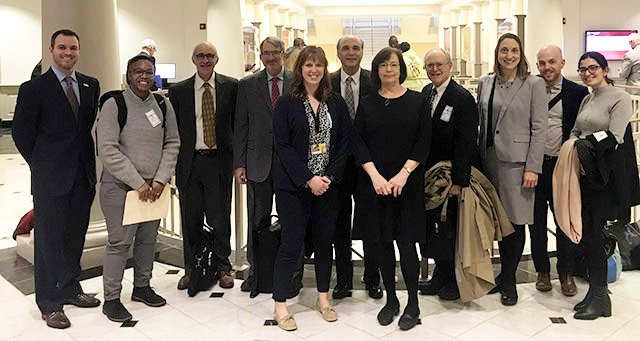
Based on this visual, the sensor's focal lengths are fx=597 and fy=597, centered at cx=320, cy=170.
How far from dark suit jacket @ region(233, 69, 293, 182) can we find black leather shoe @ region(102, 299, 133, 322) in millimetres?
1131

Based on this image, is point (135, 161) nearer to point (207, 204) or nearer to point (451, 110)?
point (207, 204)

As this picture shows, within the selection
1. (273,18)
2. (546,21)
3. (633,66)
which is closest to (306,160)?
(546,21)

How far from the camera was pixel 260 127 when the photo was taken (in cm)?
389

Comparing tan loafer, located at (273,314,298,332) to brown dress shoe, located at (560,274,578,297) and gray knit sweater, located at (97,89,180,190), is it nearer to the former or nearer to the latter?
gray knit sweater, located at (97,89,180,190)

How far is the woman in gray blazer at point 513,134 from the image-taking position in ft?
11.8

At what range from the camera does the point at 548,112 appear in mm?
3748

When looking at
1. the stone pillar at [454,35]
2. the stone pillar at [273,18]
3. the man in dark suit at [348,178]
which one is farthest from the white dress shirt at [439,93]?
the stone pillar at [454,35]

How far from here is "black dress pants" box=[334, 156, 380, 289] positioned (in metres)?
3.73

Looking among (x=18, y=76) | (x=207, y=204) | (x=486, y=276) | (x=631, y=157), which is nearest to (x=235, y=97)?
(x=207, y=204)

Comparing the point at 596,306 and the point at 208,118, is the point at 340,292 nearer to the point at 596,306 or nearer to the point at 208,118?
the point at 208,118

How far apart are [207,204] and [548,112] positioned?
231cm

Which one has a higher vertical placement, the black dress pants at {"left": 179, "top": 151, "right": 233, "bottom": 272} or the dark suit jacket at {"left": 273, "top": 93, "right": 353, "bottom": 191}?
the dark suit jacket at {"left": 273, "top": 93, "right": 353, "bottom": 191}

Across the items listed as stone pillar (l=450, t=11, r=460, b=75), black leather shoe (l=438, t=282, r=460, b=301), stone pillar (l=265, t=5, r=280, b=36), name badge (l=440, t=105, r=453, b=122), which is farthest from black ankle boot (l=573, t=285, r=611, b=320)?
stone pillar (l=450, t=11, r=460, b=75)

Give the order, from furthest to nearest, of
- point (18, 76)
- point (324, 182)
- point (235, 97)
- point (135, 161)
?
point (18, 76), point (235, 97), point (135, 161), point (324, 182)
